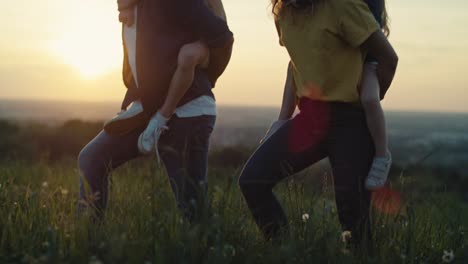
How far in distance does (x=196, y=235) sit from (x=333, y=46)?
4.03ft

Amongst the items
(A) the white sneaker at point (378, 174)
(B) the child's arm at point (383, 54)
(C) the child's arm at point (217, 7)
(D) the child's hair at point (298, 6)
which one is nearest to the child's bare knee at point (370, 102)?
(B) the child's arm at point (383, 54)

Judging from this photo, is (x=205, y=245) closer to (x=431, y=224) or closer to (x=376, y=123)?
(x=376, y=123)

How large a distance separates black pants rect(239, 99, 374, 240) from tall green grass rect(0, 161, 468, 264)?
0.32 ft

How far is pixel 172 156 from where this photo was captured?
12.5ft

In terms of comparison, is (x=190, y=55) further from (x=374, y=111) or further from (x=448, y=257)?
(x=448, y=257)

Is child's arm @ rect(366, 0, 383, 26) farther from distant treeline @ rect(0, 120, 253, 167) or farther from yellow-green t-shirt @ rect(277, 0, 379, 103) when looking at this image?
distant treeline @ rect(0, 120, 253, 167)

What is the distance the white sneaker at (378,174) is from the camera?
143 inches

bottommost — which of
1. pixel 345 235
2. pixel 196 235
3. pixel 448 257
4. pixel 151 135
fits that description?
pixel 448 257

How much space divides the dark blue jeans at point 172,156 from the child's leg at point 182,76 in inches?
4.2

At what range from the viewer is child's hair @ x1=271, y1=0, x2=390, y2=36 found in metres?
3.74

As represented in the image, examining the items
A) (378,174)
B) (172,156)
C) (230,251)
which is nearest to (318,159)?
(378,174)

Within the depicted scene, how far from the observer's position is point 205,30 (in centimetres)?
377

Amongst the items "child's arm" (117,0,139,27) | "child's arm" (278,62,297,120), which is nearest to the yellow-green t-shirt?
"child's arm" (278,62,297,120)

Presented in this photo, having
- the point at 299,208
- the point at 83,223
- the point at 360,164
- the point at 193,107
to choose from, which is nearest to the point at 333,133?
the point at 360,164
